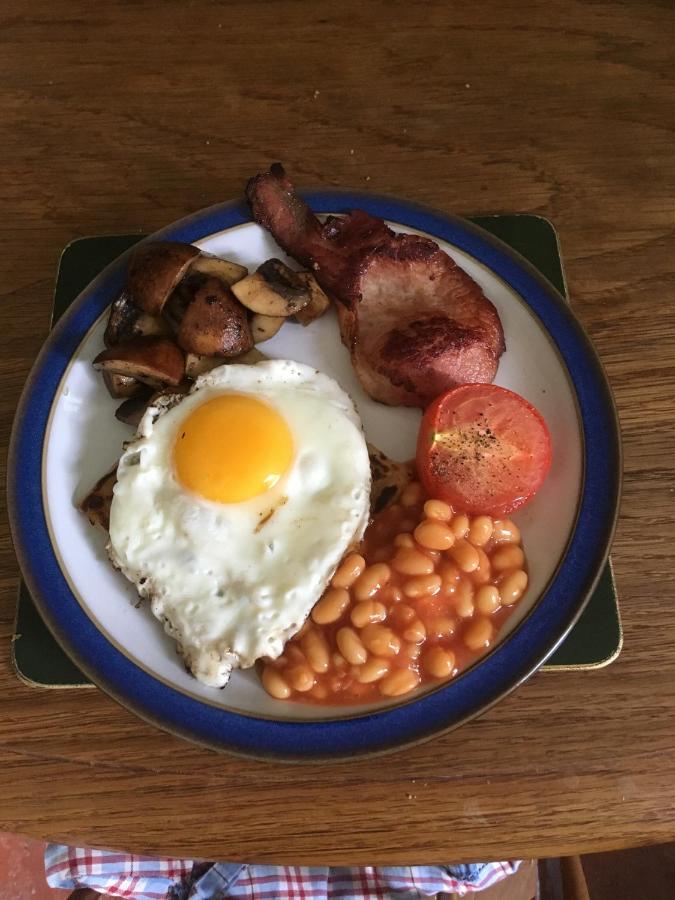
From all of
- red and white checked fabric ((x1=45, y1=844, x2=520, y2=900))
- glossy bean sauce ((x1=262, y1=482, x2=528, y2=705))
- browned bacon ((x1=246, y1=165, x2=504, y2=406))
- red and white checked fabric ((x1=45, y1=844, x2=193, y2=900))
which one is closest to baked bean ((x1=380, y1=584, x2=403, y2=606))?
glossy bean sauce ((x1=262, y1=482, x2=528, y2=705))

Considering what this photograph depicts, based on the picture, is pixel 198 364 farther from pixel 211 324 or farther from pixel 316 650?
pixel 316 650

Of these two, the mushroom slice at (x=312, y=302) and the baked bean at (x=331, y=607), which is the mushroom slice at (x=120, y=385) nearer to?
the mushroom slice at (x=312, y=302)

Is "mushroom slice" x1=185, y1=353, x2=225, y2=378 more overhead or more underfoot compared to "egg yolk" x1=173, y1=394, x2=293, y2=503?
more overhead

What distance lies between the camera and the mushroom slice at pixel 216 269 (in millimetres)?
1954

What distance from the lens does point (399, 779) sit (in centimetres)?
163

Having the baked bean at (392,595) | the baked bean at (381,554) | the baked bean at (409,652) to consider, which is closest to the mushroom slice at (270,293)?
the baked bean at (381,554)

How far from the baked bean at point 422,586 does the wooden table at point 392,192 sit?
0.33 metres

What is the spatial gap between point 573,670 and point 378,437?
2.44ft

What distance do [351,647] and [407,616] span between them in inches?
5.6

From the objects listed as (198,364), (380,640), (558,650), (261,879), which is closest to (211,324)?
(198,364)

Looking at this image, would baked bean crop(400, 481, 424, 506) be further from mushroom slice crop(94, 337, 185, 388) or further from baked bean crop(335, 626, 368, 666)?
mushroom slice crop(94, 337, 185, 388)

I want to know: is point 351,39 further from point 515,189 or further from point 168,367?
point 168,367

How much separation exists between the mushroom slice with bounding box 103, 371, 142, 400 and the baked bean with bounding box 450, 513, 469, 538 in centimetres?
89

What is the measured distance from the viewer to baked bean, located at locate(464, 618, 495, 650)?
1620mm
